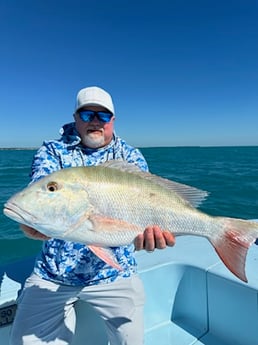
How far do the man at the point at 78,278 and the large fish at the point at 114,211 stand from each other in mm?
486

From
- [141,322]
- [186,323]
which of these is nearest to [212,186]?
[186,323]

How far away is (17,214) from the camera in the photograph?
63.2 inches

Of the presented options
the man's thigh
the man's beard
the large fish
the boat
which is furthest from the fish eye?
the boat

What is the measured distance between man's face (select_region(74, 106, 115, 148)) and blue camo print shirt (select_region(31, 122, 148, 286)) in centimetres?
5

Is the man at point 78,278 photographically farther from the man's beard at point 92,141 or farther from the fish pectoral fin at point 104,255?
the fish pectoral fin at point 104,255

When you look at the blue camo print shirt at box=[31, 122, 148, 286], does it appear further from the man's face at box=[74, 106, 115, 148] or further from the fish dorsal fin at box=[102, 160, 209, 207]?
the fish dorsal fin at box=[102, 160, 209, 207]

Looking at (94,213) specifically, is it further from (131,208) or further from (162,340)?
(162,340)

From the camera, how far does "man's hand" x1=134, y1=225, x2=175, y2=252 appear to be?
175cm

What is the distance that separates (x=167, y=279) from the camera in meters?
3.21

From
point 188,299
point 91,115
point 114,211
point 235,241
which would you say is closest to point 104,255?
point 114,211

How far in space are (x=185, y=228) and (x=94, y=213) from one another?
0.52 m

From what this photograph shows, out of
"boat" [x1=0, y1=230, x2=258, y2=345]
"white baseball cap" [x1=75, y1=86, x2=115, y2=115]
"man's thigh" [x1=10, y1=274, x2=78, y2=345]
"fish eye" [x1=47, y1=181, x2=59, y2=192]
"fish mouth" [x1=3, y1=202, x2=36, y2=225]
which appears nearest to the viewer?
"fish mouth" [x1=3, y1=202, x2=36, y2=225]

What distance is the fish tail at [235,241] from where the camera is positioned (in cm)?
177

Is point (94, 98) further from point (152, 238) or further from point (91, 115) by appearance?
point (152, 238)
